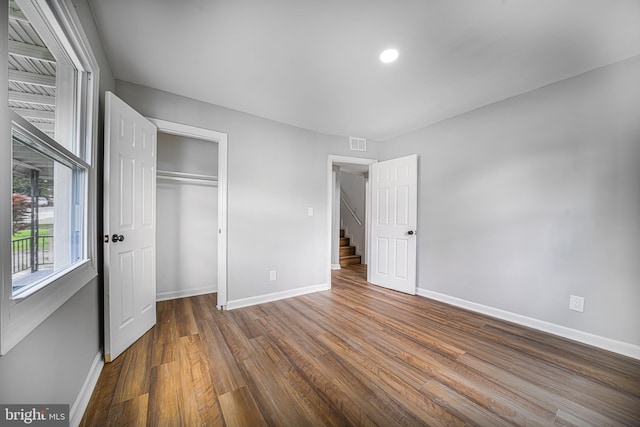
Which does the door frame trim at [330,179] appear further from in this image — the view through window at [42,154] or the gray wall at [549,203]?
the view through window at [42,154]

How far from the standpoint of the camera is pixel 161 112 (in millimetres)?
2375

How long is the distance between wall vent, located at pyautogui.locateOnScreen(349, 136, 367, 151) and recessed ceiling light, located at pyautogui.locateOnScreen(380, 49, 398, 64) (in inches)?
71.5

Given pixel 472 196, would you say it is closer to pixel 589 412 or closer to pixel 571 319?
pixel 571 319

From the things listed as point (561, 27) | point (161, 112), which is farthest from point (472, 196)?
point (161, 112)

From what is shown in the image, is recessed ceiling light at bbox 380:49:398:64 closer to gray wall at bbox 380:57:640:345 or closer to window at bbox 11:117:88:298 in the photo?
gray wall at bbox 380:57:640:345

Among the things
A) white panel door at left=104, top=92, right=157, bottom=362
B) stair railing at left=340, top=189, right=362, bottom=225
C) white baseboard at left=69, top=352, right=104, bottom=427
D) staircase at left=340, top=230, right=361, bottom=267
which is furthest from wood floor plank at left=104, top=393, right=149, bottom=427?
stair railing at left=340, top=189, right=362, bottom=225

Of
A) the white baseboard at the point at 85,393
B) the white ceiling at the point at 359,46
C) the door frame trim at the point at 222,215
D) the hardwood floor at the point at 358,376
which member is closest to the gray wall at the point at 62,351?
the white baseboard at the point at 85,393

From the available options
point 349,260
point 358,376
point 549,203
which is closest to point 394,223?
point 549,203

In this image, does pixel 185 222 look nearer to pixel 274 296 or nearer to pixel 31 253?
pixel 274 296

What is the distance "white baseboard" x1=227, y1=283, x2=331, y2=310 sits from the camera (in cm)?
277

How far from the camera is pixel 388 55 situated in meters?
1.81

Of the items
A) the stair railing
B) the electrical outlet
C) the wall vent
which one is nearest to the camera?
the electrical outlet

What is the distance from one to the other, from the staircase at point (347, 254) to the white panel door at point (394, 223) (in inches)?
59.7

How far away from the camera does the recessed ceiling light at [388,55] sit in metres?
1.77
